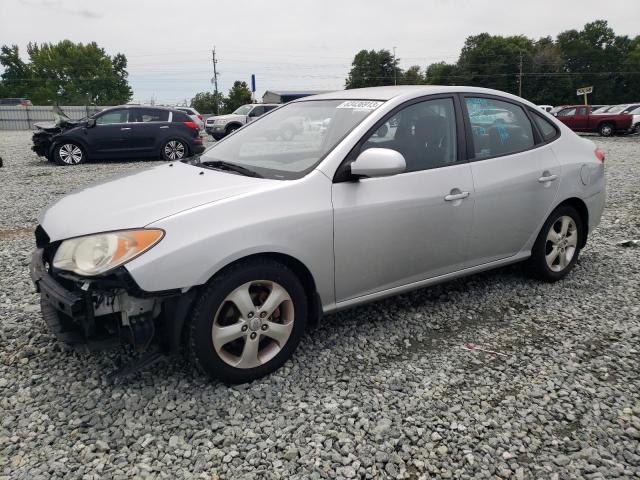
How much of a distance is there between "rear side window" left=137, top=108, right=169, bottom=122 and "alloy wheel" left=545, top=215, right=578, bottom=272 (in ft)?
39.8

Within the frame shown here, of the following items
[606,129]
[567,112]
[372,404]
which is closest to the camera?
[372,404]

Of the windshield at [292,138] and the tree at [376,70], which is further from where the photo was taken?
the tree at [376,70]

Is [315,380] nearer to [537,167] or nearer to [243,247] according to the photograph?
[243,247]

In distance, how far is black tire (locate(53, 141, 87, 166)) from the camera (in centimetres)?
1308

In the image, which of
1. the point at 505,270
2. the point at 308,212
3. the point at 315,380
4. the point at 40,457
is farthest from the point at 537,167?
the point at 40,457

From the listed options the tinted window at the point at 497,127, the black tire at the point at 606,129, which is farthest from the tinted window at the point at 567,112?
the tinted window at the point at 497,127

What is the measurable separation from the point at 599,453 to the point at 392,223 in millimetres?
1606

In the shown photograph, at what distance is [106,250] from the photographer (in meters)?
2.53

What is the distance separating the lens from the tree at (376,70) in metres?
86.2

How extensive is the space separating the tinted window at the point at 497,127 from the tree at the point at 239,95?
→ 60013mm

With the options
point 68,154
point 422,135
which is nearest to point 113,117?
point 68,154

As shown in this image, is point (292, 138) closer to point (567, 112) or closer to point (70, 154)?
point (70, 154)

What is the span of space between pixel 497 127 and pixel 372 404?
2383 millimetres

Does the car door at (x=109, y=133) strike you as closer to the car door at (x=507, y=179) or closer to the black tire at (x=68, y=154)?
the black tire at (x=68, y=154)
